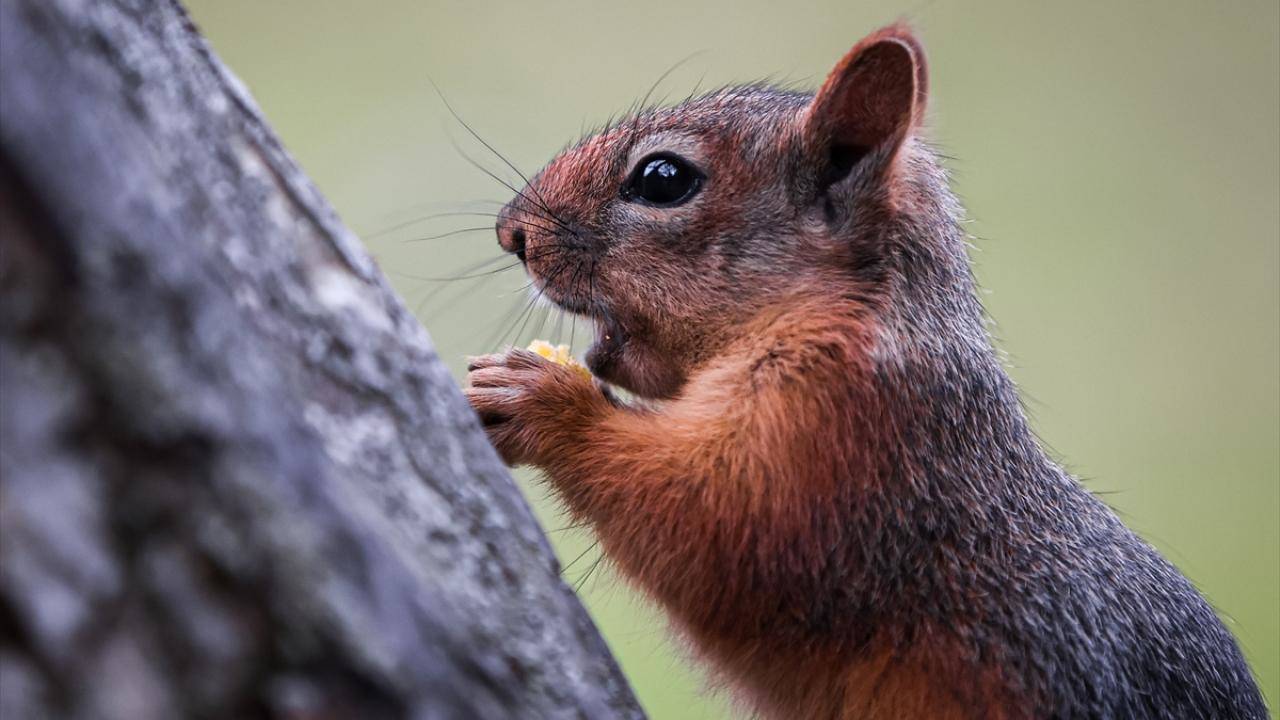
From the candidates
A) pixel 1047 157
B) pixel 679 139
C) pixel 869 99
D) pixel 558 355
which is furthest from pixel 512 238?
pixel 1047 157

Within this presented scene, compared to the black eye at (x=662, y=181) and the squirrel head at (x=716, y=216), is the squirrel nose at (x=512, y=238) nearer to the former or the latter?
the squirrel head at (x=716, y=216)

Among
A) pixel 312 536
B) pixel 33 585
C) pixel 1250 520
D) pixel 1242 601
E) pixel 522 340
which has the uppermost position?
pixel 1250 520

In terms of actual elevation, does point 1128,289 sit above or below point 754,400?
above

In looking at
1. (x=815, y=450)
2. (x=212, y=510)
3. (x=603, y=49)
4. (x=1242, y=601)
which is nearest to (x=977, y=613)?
(x=815, y=450)

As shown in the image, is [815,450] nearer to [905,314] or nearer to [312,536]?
[905,314]

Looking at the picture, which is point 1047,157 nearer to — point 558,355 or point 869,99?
point 869,99

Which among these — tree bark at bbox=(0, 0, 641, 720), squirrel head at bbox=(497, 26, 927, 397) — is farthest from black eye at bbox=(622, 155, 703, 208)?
tree bark at bbox=(0, 0, 641, 720)

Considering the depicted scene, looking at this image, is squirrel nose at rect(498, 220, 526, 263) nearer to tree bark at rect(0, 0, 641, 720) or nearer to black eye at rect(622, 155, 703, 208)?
black eye at rect(622, 155, 703, 208)
